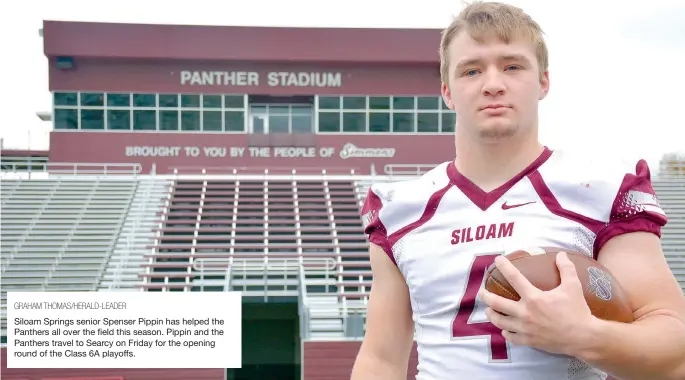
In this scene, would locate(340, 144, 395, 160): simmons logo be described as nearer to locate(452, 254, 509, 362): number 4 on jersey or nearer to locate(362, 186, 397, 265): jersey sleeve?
locate(362, 186, 397, 265): jersey sleeve

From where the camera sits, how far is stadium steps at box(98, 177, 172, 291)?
48.1 ft

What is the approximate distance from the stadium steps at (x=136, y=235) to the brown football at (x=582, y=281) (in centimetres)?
1339

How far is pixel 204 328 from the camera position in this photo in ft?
34.5

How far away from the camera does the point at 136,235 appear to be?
1664cm

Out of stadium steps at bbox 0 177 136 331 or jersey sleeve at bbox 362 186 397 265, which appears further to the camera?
stadium steps at bbox 0 177 136 331

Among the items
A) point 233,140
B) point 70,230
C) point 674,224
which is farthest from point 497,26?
point 233,140

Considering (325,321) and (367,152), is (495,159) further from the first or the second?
(367,152)

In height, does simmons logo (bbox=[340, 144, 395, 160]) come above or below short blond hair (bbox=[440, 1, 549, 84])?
above

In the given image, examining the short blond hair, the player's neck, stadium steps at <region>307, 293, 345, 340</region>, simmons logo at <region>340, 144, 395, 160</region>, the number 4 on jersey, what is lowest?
stadium steps at <region>307, 293, 345, 340</region>

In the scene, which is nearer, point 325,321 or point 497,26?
point 497,26
